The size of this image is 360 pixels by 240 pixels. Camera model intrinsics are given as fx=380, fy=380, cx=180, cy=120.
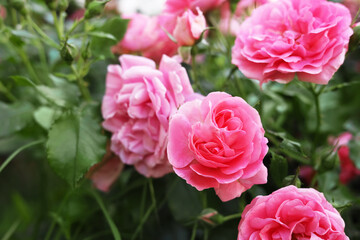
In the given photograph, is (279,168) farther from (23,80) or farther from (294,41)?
(23,80)

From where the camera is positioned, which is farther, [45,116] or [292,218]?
[45,116]

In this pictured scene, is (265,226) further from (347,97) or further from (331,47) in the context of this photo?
(347,97)

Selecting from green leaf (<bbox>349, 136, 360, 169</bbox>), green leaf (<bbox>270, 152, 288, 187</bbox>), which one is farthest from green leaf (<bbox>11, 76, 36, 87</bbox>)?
green leaf (<bbox>349, 136, 360, 169</bbox>)

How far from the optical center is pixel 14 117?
0.43 meters

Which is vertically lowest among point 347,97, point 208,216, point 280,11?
point 347,97

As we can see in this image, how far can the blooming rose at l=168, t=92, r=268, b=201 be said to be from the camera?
10.2 inches

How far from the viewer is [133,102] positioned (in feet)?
1.10

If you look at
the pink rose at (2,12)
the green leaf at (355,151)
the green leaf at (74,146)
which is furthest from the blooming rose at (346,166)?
the pink rose at (2,12)

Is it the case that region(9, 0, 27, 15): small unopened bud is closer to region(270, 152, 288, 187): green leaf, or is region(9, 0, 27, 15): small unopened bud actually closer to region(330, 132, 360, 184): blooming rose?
region(270, 152, 288, 187): green leaf

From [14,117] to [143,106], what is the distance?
0.58 feet

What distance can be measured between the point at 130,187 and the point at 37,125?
0.44ft

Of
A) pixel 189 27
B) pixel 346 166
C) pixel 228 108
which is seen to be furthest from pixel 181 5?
pixel 346 166

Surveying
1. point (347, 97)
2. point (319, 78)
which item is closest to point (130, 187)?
point (319, 78)

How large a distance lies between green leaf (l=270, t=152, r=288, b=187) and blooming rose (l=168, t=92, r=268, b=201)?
0.15 ft
